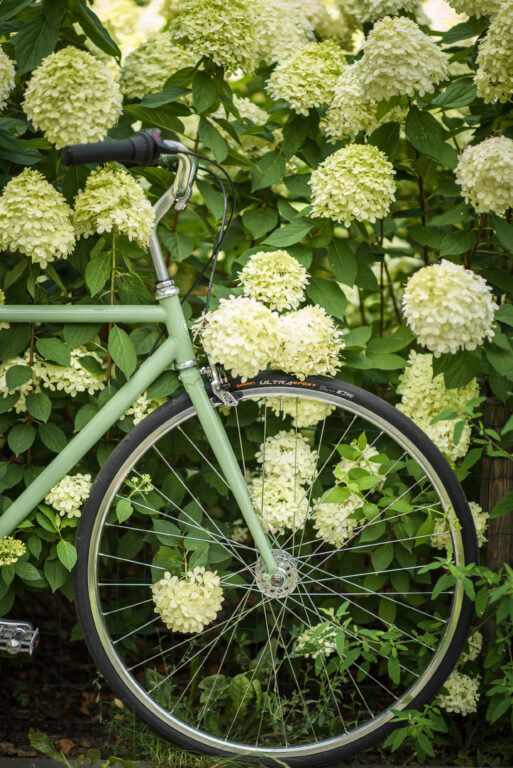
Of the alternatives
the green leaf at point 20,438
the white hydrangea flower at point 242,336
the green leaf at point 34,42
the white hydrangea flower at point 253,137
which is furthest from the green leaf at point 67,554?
the white hydrangea flower at point 253,137

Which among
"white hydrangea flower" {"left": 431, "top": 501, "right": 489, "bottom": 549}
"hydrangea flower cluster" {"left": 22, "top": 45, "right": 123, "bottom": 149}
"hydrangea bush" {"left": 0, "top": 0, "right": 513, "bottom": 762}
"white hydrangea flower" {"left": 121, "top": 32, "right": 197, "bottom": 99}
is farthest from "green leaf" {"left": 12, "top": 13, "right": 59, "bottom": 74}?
"white hydrangea flower" {"left": 431, "top": 501, "right": 489, "bottom": 549}

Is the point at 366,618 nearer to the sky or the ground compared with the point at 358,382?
nearer to the ground

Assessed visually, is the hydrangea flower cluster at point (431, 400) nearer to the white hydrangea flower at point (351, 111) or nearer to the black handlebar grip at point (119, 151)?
the white hydrangea flower at point (351, 111)

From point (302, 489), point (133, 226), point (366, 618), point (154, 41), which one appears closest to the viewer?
point (133, 226)

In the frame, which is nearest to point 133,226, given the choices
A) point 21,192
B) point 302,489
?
point 21,192

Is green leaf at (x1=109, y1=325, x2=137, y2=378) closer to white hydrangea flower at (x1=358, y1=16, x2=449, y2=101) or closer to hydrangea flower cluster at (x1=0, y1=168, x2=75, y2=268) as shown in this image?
hydrangea flower cluster at (x1=0, y1=168, x2=75, y2=268)

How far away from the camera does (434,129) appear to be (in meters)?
2.04

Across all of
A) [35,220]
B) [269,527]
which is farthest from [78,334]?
[269,527]

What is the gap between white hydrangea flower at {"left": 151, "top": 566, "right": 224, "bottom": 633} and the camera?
192 centimetres

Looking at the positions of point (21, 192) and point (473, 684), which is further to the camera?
point (473, 684)

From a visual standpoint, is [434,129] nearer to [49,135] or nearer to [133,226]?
[133,226]

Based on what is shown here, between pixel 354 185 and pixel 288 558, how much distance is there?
3.46 ft

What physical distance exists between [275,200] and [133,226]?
70 centimetres

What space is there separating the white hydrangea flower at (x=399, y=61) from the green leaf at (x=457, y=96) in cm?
13
